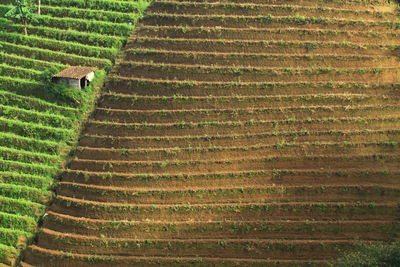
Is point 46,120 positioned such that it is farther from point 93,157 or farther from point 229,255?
point 229,255

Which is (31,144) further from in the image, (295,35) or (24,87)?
(295,35)

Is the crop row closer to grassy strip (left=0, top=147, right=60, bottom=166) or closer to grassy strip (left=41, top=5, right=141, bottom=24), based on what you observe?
grassy strip (left=41, top=5, right=141, bottom=24)

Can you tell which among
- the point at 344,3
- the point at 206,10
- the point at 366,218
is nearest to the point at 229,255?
the point at 366,218

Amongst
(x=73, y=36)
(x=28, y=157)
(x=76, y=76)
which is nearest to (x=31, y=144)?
(x=28, y=157)

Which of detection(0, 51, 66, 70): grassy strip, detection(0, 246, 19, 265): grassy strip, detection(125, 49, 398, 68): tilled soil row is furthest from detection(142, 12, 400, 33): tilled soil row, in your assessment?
detection(0, 246, 19, 265): grassy strip

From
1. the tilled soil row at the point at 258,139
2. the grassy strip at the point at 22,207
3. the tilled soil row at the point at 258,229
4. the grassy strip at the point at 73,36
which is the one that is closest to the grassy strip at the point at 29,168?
the grassy strip at the point at 22,207
